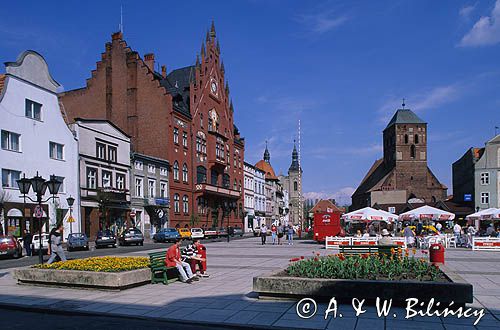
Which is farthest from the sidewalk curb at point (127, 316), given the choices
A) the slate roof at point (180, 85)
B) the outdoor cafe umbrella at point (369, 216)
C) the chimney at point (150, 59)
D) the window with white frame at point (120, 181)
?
the chimney at point (150, 59)

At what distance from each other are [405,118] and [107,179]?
66.7 metres

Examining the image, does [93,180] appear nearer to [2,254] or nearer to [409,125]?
[2,254]

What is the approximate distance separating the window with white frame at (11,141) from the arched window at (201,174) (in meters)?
27.7

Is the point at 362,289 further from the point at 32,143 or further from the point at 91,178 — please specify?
the point at 91,178

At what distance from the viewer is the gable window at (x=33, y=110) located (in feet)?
122

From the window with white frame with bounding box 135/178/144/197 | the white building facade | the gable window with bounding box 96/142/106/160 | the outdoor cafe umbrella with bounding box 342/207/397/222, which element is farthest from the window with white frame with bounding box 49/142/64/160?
the outdoor cafe umbrella with bounding box 342/207/397/222

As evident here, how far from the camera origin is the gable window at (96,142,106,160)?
44500 millimetres

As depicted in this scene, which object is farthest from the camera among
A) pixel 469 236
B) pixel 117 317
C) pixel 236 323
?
pixel 469 236

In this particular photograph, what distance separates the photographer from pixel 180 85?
2537 inches

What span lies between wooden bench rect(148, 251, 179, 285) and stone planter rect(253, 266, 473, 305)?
3.52m

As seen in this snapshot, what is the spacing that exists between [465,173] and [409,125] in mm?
20504

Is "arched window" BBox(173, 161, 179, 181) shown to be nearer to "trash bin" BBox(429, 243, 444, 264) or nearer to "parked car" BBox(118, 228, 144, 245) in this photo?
"parked car" BBox(118, 228, 144, 245)

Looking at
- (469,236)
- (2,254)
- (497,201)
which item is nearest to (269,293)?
(2,254)

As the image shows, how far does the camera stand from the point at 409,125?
93438 mm
